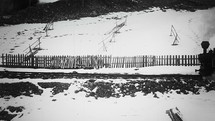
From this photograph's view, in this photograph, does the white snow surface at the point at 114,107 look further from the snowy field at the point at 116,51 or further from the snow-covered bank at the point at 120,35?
the snow-covered bank at the point at 120,35

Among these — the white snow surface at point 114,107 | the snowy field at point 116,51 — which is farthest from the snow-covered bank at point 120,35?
the white snow surface at point 114,107

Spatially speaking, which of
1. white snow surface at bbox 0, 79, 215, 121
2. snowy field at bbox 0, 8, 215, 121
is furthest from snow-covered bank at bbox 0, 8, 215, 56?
white snow surface at bbox 0, 79, 215, 121

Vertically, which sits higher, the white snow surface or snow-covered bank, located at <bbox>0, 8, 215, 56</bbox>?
snow-covered bank, located at <bbox>0, 8, 215, 56</bbox>

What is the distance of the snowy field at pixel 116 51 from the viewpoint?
941cm

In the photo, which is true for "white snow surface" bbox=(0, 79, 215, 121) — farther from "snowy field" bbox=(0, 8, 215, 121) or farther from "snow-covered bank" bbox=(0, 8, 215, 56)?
"snow-covered bank" bbox=(0, 8, 215, 56)

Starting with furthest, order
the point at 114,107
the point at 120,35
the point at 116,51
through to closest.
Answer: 1. the point at 120,35
2. the point at 116,51
3. the point at 114,107

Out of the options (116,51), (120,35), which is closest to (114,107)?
(116,51)

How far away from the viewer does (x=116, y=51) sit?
813 inches

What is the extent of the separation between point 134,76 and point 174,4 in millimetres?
22958

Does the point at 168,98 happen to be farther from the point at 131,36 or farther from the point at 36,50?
the point at 36,50

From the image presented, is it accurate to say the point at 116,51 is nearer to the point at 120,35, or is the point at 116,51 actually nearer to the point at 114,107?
the point at 120,35

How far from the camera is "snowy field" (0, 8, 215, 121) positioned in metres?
9.41

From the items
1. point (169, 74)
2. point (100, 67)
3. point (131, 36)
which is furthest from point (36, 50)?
point (169, 74)

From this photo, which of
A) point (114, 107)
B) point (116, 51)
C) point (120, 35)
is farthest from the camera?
point (120, 35)
